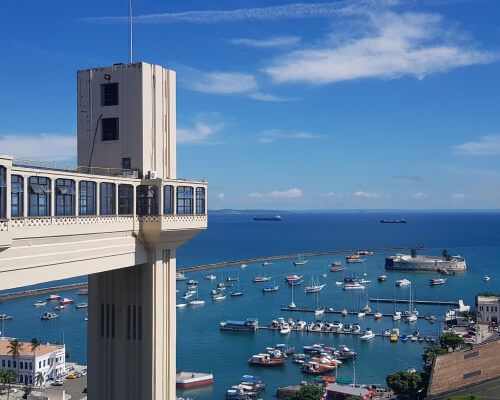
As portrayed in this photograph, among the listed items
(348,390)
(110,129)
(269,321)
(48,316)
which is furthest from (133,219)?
(48,316)

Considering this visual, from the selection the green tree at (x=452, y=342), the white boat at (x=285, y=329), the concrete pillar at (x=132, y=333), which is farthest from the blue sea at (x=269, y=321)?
the concrete pillar at (x=132, y=333)

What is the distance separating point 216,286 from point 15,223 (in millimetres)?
86596

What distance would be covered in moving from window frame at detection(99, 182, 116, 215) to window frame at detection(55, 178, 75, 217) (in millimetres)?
1031

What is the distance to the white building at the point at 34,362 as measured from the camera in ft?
146

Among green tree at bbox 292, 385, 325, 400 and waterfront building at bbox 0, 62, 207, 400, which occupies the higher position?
waterfront building at bbox 0, 62, 207, 400

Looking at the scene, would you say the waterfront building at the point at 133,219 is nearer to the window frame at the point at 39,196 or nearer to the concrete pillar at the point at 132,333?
the concrete pillar at the point at 132,333

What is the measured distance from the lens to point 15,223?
370 inches

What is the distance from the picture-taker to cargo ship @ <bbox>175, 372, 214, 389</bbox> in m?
43.7

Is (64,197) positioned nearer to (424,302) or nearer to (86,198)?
(86,198)

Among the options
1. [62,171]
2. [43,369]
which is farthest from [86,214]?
[43,369]

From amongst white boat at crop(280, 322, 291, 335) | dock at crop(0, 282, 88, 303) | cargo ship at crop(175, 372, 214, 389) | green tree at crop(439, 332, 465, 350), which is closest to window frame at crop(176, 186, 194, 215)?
cargo ship at crop(175, 372, 214, 389)

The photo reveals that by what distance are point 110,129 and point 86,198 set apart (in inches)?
142

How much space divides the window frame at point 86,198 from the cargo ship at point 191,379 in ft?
111

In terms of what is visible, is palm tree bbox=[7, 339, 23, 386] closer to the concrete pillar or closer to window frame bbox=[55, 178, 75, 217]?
the concrete pillar
